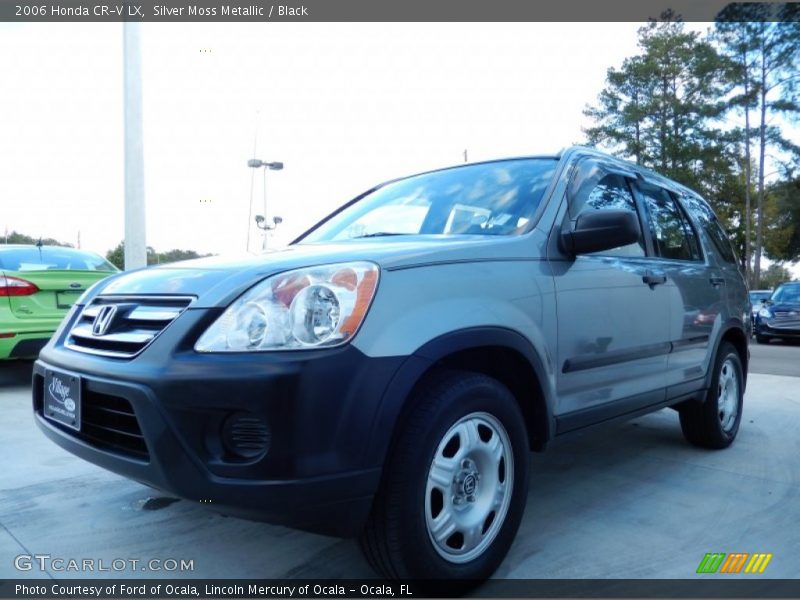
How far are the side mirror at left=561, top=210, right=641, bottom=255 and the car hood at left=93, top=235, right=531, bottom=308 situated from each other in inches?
9.4

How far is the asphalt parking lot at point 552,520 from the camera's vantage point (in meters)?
2.39

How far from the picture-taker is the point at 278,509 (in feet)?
5.64

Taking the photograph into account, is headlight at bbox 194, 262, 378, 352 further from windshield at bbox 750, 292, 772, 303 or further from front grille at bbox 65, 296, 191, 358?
windshield at bbox 750, 292, 772, 303

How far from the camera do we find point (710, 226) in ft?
14.1

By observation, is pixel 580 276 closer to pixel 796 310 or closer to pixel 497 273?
pixel 497 273

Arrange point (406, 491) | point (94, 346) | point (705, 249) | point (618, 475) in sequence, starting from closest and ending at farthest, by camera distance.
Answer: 1. point (406, 491)
2. point (94, 346)
3. point (618, 475)
4. point (705, 249)

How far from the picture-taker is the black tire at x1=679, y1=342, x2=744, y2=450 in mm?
3945

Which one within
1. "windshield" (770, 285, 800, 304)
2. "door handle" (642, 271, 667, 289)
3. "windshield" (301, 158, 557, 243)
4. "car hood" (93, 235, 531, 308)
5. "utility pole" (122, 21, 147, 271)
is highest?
"utility pole" (122, 21, 147, 271)

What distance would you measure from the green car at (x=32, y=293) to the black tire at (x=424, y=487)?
188 inches

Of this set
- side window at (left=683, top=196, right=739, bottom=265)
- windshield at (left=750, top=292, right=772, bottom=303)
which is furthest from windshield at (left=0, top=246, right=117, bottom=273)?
windshield at (left=750, top=292, right=772, bottom=303)

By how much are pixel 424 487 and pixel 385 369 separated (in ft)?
1.34

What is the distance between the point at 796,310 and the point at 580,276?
14203 mm

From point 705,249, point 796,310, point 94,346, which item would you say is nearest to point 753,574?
point 705,249

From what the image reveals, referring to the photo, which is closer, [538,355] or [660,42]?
[538,355]
